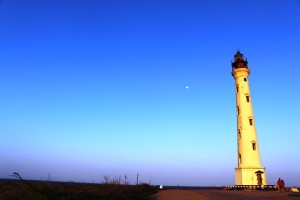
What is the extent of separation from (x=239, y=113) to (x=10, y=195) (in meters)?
33.1

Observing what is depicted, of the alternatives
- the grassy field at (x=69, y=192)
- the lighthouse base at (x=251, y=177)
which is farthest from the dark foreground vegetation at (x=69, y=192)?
the lighthouse base at (x=251, y=177)

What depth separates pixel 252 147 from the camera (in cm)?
3988

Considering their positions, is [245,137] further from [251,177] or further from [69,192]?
[69,192]

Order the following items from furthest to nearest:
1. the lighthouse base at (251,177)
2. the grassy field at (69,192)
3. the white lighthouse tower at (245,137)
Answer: the white lighthouse tower at (245,137), the lighthouse base at (251,177), the grassy field at (69,192)

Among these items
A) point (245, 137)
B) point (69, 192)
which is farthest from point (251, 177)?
point (69, 192)

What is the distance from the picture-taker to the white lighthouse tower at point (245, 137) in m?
38.6

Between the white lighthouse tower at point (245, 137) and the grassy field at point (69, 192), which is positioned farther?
the white lighthouse tower at point (245, 137)

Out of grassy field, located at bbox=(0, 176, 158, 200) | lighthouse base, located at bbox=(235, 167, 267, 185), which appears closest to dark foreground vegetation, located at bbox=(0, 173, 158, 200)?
grassy field, located at bbox=(0, 176, 158, 200)

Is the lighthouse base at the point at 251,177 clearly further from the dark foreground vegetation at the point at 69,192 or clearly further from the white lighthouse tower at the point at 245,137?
the dark foreground vegetation at the point at 69,192

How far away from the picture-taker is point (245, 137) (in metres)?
40.4

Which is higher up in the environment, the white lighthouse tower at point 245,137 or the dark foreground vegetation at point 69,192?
the white lighthouse tower at point 245,137

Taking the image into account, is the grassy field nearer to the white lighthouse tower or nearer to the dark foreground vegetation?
the dark foreground vegetation

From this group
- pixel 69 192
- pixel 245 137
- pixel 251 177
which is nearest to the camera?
pixel 69 192

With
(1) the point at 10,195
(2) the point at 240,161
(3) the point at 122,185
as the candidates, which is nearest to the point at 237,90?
(2) the point at 240,161
